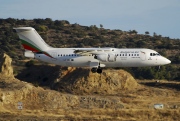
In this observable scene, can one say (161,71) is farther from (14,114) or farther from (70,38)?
(14,114)

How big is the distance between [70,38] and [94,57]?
8366 cm

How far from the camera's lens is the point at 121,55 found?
65312mm

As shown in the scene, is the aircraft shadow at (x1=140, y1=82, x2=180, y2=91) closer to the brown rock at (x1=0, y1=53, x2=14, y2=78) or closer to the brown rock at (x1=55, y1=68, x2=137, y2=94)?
the brown rock at (x1=55, y1=68, x2=137, y2=94)

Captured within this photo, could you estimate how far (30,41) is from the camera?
70.9 meters

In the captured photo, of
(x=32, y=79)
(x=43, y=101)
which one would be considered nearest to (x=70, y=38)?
(x=32, y=79)

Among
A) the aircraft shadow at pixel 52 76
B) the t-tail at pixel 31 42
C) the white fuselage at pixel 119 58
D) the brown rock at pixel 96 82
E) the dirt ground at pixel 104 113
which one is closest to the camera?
the dirt ground at pixel 104 113

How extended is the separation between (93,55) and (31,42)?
9.09 metres

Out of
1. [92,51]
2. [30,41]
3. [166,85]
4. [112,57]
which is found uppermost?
[30,41]

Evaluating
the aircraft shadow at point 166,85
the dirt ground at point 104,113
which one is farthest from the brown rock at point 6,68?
the aircraft shadow at point 166,85

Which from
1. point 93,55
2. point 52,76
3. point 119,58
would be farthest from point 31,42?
point 52,76

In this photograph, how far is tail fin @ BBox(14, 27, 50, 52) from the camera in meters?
70.4

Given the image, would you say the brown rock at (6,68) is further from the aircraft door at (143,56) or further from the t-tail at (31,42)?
the aircraft door at (143,56)

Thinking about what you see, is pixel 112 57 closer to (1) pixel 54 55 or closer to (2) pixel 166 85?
(1) pixel 54 55

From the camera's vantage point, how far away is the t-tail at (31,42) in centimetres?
7025
